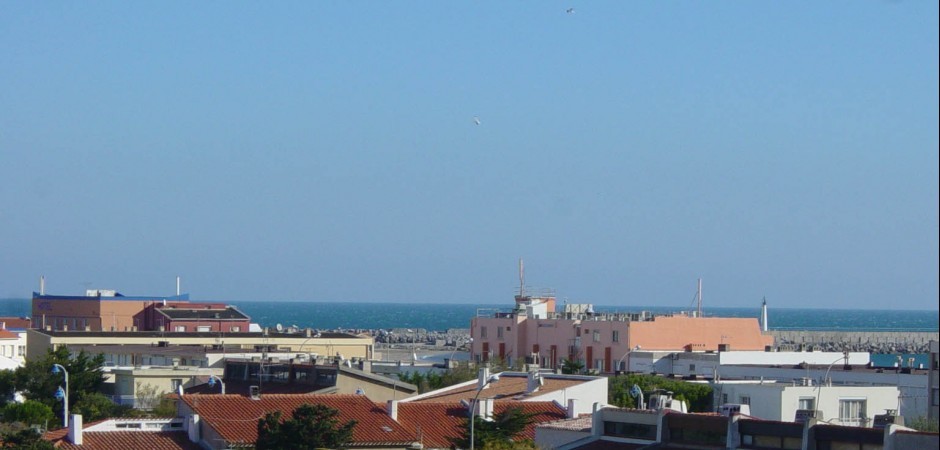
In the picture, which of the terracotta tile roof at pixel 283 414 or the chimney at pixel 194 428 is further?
the chimney at pixel 194 428

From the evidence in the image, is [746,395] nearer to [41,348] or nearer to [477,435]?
[477,435]

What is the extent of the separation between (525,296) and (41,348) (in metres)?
30.7

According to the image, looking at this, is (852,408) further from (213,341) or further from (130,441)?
(213,341)

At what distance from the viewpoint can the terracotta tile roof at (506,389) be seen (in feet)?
174

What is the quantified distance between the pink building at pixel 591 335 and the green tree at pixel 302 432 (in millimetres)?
50336

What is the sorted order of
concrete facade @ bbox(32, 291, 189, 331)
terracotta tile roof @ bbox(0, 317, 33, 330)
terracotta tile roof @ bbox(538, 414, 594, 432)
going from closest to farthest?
terracotta tile roof @ bbox(538, 414, 594, 432), terracotta tile roof @ bbox(0, 317, 33, 330), concrete facade @ bbox(32, 291, 189, 331)

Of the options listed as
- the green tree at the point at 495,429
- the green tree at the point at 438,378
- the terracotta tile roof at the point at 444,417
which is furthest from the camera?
the green tree at the point at 438,378

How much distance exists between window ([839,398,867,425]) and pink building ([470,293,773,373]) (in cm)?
2811

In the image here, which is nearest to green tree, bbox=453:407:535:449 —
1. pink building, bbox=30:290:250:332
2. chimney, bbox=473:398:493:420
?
chimney, bbox=473:398:493:420

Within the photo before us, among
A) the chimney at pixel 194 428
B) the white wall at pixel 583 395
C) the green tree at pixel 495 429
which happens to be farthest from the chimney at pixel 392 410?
the white wall at pixel 583 395

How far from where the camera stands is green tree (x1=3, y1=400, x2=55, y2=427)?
52100 millimetres

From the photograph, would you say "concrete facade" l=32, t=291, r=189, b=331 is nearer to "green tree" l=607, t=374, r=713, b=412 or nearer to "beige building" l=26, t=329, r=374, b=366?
"beige building" l=26, t=329, r=374, b=366

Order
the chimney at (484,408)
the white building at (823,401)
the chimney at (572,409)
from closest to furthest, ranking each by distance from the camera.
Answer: the chimney at (484,408), the chimney at (572,409), the white building at (823,401)

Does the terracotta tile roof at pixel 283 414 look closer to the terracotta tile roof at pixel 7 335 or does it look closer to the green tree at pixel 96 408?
the green tree at pixel 96 408
